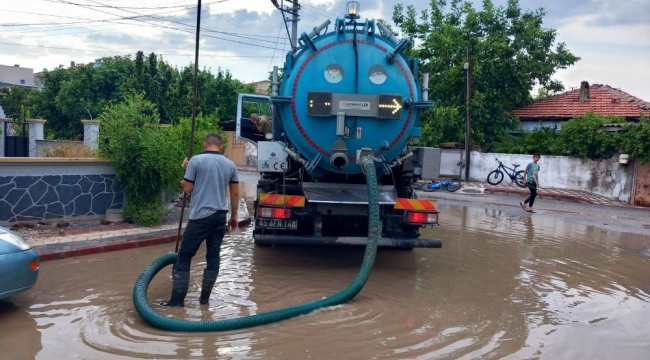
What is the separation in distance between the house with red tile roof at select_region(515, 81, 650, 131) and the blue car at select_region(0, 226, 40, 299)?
24146 mm

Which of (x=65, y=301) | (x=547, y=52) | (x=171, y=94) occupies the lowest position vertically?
(x=65, y=301)

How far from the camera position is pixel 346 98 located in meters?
6.68

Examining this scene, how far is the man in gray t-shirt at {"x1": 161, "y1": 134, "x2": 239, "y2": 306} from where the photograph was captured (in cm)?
544

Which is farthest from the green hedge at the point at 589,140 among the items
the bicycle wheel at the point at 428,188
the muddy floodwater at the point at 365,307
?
the muddy floodwater at the point at 365,307

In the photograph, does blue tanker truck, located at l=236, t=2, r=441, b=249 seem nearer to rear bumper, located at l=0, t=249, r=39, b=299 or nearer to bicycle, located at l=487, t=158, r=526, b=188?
rear bumper, located at l=0, t=249, r=39, b=299

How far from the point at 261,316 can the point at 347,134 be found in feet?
8.75

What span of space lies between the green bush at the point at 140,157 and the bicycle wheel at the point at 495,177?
657 inches

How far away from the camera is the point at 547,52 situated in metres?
26.3

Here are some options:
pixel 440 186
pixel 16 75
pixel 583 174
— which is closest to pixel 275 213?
pixel 440 186

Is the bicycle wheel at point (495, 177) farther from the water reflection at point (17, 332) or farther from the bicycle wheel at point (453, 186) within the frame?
the water reflection at point (17, 332)

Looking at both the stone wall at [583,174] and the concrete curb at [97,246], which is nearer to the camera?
the concrete curb at [97,246]

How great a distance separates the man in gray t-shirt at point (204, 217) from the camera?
5438 millimetres

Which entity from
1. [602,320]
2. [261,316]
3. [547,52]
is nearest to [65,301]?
[261,316]

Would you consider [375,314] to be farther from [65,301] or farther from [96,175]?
[96,175]
